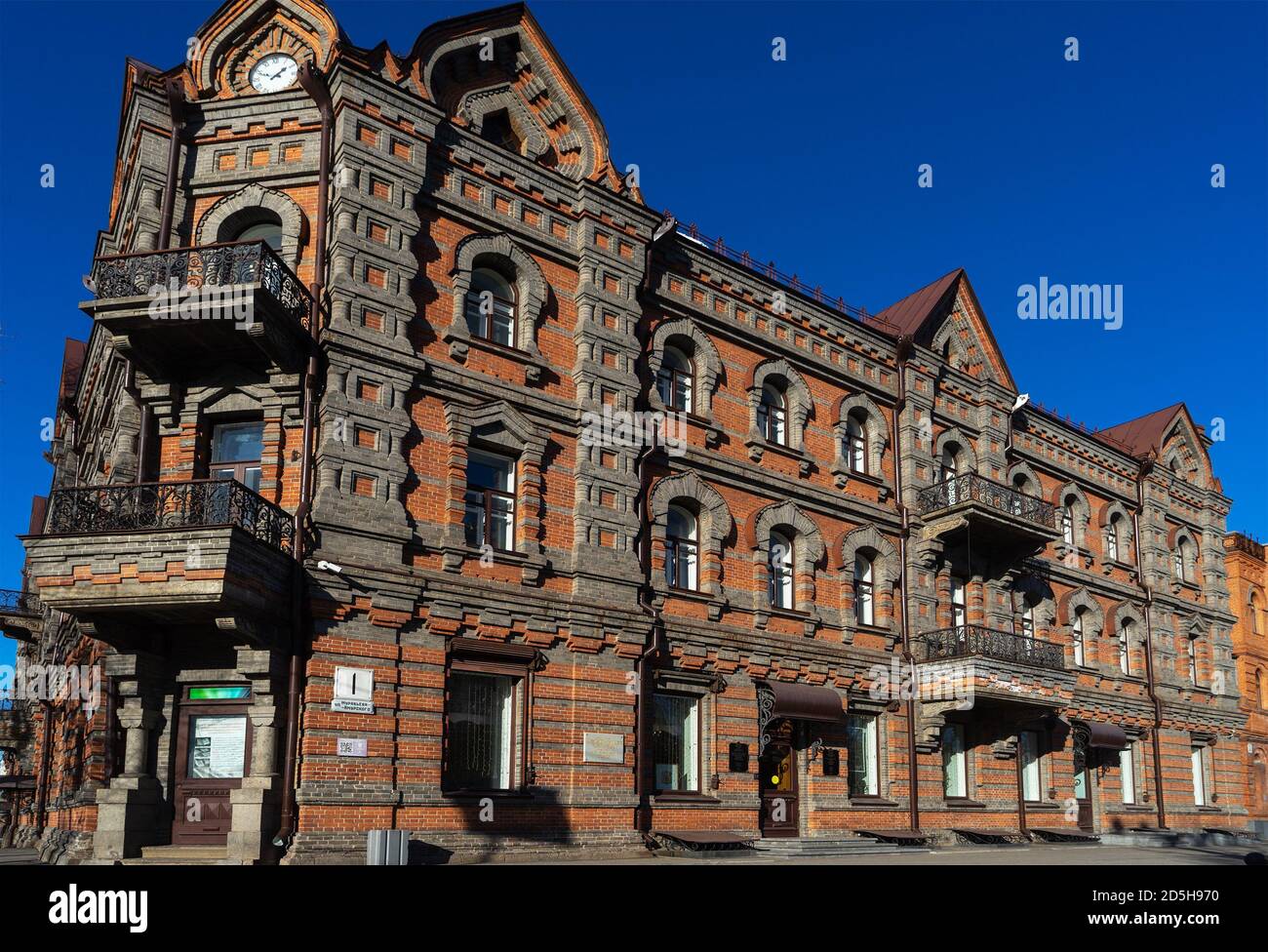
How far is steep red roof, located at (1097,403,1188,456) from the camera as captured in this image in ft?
119

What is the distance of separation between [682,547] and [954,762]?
9470 millimetres

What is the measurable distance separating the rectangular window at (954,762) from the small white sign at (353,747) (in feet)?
48.2

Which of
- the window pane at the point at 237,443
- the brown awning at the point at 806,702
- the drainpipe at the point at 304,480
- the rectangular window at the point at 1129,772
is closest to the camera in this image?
the drainpipe at the point at 304,480

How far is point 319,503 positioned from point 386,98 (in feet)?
22.8

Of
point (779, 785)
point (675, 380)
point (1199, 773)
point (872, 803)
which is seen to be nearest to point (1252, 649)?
point (1199, 773)

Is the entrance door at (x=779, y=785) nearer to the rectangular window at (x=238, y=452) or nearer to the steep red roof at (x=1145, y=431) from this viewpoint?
the rectangular window at (x=238, y=452)

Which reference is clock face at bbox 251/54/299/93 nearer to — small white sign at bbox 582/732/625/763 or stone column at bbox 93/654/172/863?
stone column at bbox 93/654/172/863

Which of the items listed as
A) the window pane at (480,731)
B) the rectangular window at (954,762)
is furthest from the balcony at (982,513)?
the window pane at (480,731)

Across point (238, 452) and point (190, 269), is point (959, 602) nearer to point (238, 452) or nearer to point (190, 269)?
point (238, 452)

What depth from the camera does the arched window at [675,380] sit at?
21.9 metres

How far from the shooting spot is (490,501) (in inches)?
727

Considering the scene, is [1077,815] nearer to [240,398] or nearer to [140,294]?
[240,398]

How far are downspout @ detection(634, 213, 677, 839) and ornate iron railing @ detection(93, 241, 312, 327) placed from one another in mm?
7250
